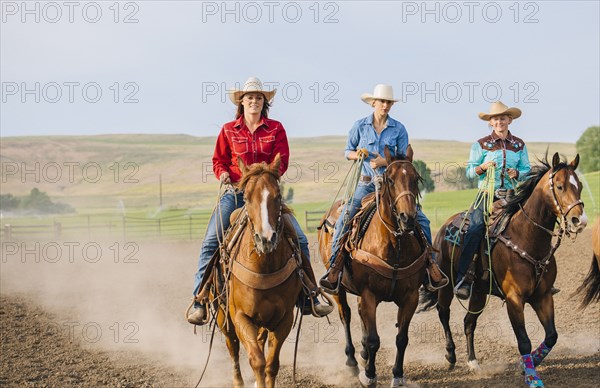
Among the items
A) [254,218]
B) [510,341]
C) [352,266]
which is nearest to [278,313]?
[254,218]

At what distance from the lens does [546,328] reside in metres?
7.38

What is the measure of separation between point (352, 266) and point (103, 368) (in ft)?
12.2

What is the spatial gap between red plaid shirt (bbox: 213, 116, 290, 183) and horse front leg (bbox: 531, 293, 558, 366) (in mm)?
3173

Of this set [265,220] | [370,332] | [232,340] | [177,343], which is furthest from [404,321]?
[177,343]

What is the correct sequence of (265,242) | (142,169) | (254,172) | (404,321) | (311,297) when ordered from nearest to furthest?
(265,242)
(254,172)
(311,297)
(404,321)
(142,169)

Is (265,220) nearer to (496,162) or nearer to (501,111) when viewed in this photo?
(496,162)

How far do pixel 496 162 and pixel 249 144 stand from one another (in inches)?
120

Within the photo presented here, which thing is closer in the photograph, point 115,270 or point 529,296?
point 529,296

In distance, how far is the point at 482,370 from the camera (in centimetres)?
842

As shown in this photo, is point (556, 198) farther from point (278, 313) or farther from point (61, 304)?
point (61, 304)

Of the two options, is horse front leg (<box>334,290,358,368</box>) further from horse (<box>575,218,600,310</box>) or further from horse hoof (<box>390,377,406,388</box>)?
horse (<box>575,218,600,310</box>)

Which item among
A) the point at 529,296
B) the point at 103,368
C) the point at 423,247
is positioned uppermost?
the point at 423,247

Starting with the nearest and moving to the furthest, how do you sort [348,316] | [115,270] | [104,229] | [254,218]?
[254,218], [348,316], [115,270], [104,229]

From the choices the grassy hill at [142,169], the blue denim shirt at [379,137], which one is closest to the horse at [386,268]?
the blue denim shirt at [379,137]
